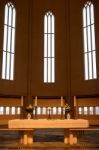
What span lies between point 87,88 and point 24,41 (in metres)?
7.04

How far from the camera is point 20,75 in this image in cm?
2098

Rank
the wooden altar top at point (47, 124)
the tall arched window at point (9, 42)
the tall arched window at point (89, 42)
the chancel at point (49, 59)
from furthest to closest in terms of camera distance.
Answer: the tall arched window at point (9, 42) → the tall arched window at point (89, 42) → the chancel at point (49, 59) → the wooden altar top at point (47, 124)

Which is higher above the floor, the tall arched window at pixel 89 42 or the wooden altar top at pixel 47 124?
the tall arched window at pixel 89 42

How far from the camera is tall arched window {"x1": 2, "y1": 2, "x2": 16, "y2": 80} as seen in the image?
20953 millimetres

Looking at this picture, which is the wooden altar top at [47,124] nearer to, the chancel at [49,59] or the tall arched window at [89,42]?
the chancel at [49,59]

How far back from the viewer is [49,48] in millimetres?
22266

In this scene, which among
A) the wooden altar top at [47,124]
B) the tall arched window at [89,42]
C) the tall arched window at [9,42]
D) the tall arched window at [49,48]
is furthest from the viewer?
the tall arched window at [49,48]

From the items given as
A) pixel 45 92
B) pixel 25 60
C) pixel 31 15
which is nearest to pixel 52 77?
pixel 45 92

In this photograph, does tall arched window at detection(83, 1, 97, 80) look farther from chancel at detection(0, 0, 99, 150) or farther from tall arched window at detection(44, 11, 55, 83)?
tall arched window at detection(44, 11, 55, 83)

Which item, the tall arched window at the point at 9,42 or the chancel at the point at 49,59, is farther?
the tall arched window at the point at 9,42

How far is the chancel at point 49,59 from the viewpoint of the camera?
20.6 m

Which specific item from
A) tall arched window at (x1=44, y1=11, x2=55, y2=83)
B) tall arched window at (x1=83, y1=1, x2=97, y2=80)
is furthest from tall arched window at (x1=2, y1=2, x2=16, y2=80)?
tall arched window at (x1=83, y1=1, x2=97, y2=80)

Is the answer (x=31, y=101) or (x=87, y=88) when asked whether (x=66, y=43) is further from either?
(x=31, y=101)


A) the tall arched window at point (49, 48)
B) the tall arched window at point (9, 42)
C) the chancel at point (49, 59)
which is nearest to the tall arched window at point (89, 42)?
the chancel at point (49, 59)
